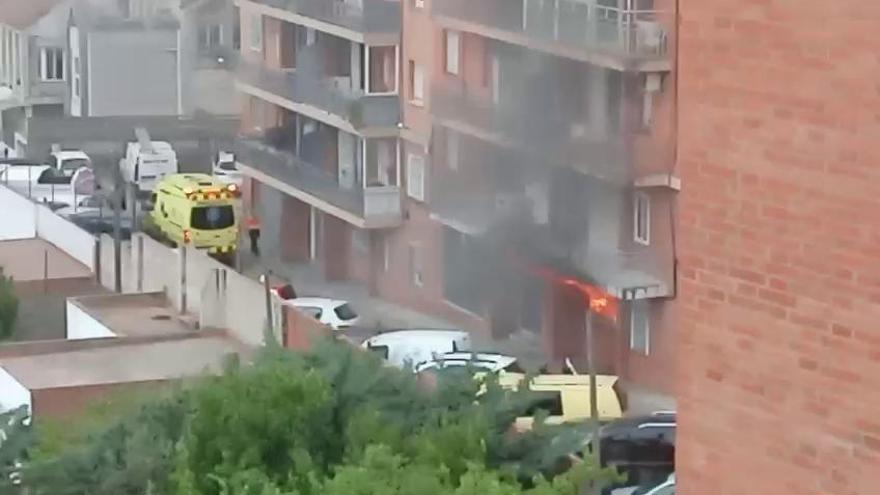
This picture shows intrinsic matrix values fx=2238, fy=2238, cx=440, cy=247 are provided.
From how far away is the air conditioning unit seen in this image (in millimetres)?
21125

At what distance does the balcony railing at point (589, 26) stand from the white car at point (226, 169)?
11.2 metres

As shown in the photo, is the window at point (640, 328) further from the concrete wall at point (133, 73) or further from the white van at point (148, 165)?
the concrete wall at point (133, 73)

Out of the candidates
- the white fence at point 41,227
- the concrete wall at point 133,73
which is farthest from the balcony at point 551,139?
the concrete wall at point 133,73

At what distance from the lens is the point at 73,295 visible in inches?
992

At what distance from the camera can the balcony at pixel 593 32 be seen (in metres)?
21.1

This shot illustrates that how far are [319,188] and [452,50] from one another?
4163 mm

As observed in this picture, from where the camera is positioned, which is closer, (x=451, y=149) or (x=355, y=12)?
(x=451, y=149)

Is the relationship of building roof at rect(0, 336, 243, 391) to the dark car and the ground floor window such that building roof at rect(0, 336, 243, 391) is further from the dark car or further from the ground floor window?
the ground floor window

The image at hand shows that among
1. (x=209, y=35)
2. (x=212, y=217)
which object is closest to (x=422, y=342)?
(x=212, y=217)

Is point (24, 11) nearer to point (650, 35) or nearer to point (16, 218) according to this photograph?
point (16, 218)

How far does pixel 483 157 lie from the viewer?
24016 millimetres

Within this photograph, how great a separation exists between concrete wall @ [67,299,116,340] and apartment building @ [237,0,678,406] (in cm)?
456

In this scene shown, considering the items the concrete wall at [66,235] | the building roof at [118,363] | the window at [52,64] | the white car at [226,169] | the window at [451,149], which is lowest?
the white car at [226,169]

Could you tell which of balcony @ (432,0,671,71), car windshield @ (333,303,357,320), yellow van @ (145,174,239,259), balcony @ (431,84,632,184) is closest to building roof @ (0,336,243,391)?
balcony @ (431,84,632,184)
